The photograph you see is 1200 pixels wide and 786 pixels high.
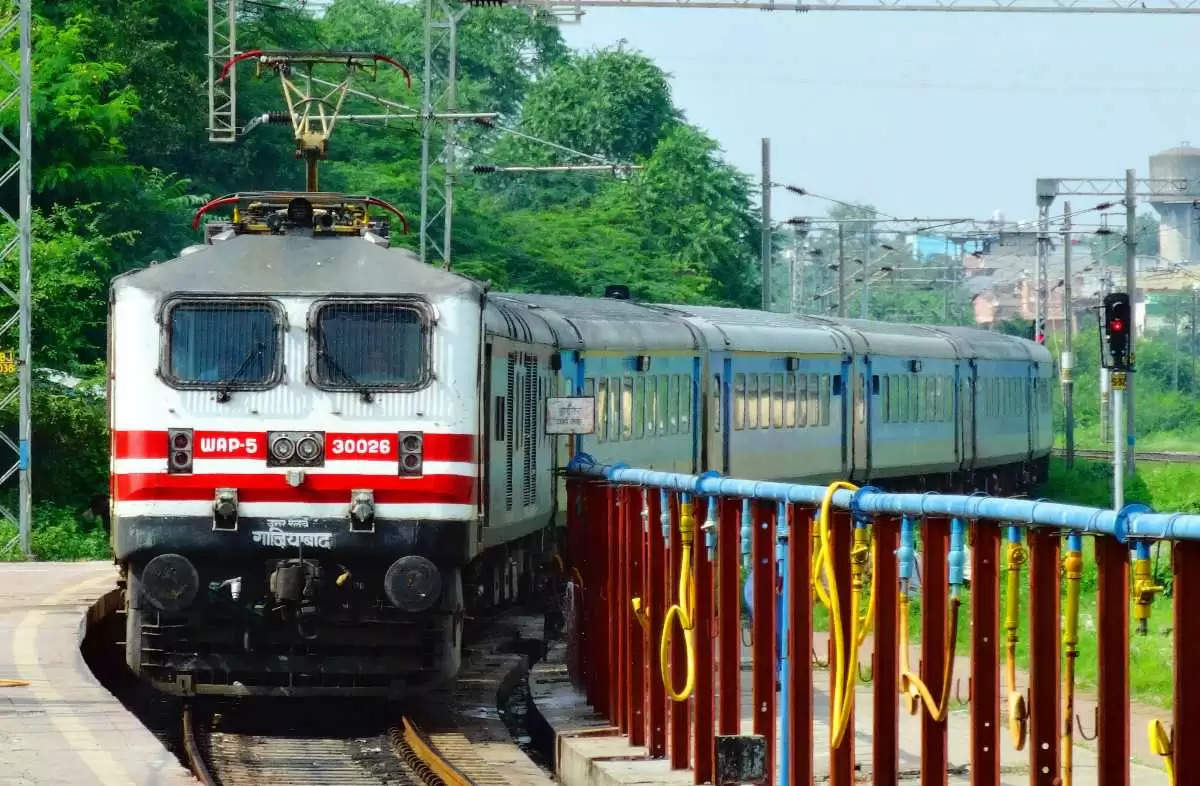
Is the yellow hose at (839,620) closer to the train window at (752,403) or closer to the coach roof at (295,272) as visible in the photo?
the coach roof at (295,272)

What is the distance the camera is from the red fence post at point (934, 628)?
7832mm

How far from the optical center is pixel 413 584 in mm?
13688

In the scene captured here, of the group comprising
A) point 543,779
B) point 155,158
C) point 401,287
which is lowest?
point 543,779

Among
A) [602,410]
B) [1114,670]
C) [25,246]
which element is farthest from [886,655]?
[25,246]

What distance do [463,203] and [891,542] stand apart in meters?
56.5

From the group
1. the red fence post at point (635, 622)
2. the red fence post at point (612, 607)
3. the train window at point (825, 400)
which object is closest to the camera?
the red fence post at point (635, 622)

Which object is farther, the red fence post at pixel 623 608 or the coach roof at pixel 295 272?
the coach roof at pixel 295 272

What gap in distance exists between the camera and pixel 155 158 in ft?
163

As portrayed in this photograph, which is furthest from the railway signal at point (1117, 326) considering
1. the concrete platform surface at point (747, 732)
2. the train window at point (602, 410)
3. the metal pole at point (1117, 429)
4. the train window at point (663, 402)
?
the concrete platform surface at point (747, 732)

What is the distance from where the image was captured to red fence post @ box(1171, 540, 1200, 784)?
6109 millimetres

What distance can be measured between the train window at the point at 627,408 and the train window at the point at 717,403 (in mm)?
3932

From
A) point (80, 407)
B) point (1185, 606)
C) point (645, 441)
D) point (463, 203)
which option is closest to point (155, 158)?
point (463, 203)

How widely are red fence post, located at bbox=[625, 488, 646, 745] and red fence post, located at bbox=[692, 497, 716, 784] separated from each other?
40.2 inches

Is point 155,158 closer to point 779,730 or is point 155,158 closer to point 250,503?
point 250,503
